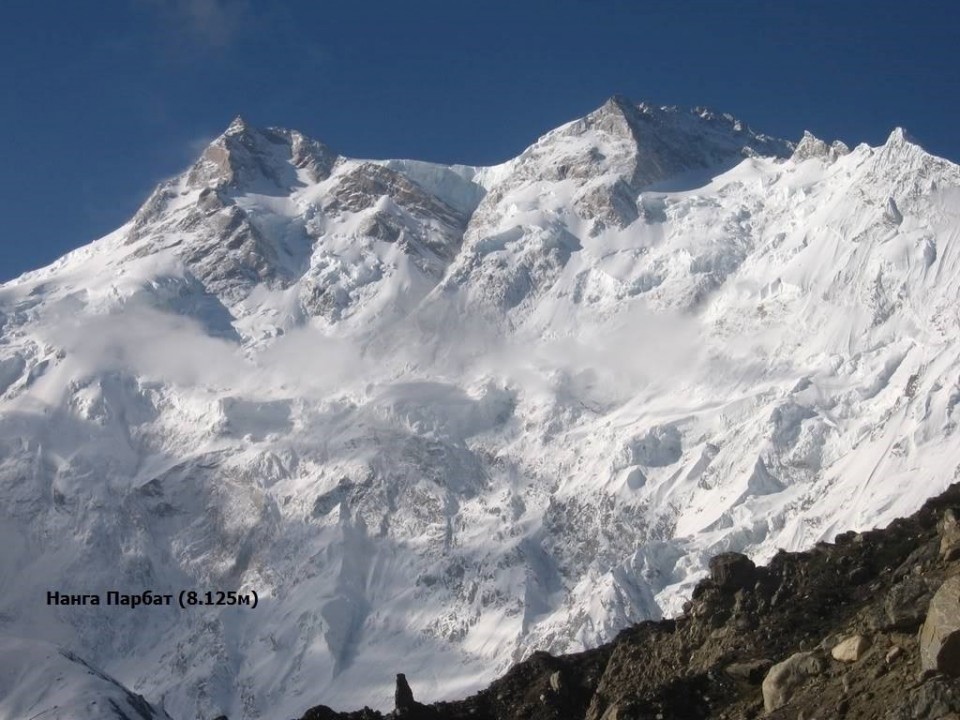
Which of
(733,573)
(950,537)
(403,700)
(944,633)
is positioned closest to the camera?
(944,633)

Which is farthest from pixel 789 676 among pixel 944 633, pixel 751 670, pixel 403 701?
pixel 403 701

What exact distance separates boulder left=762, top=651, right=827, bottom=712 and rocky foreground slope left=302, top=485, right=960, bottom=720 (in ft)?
0.15

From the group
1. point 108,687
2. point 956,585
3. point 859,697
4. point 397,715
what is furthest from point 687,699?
point 108,687

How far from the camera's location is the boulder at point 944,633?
131 feet

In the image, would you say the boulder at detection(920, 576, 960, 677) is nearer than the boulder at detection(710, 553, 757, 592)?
Yes

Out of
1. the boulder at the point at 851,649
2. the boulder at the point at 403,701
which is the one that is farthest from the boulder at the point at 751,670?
the boulder at the point at 403,701

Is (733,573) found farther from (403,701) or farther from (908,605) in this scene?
(908,605)

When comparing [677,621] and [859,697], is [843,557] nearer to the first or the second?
[677,621]

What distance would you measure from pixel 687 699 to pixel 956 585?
1802 centimetres

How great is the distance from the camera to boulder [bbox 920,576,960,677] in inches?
1569

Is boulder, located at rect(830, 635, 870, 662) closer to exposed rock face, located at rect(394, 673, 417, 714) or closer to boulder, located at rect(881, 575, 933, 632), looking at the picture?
boulder, located at rect(881, 575, 933, 632)

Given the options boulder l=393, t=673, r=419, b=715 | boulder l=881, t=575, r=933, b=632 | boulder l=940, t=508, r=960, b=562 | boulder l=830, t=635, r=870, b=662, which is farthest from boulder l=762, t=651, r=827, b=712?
boulder l=393, t=673, r=419, b=715

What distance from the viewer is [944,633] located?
40031 mm

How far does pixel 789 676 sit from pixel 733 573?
69.6 ft
